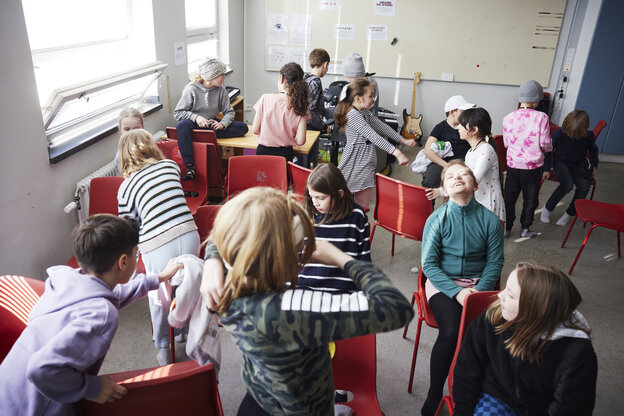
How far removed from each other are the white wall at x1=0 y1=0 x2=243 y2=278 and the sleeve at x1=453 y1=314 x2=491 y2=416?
245 centimetres

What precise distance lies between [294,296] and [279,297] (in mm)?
35

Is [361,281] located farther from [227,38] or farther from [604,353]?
[227,38]

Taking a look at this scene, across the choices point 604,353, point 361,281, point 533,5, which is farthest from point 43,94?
point 533,5

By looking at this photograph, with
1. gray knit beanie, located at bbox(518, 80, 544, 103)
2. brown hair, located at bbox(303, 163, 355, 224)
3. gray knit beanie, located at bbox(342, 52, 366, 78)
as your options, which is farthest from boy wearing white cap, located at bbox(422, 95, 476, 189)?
brown hair, located at bbox(303, 163, 355, 224)

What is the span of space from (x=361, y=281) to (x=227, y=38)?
610 centimetres

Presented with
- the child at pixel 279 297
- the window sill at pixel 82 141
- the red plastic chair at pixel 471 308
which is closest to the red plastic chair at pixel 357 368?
Result: the red plastic chair at pixel 471 308

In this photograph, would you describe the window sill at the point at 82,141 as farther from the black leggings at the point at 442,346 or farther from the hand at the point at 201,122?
the black leggings at the point at 442,346

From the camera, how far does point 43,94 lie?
3.13 meters

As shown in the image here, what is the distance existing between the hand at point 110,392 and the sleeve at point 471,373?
1.18 meters

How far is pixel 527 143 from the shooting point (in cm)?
380

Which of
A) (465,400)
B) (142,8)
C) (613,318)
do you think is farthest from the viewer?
(142,8)

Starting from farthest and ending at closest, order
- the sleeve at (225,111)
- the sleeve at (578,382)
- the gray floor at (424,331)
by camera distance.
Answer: the sleeve at (225,111) < the gray floor at (424,331) < the sleeve at (578,382)

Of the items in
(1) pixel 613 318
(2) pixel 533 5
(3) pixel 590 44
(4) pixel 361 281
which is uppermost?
(2) pixel 533 5

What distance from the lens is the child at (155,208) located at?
2.24 metres
